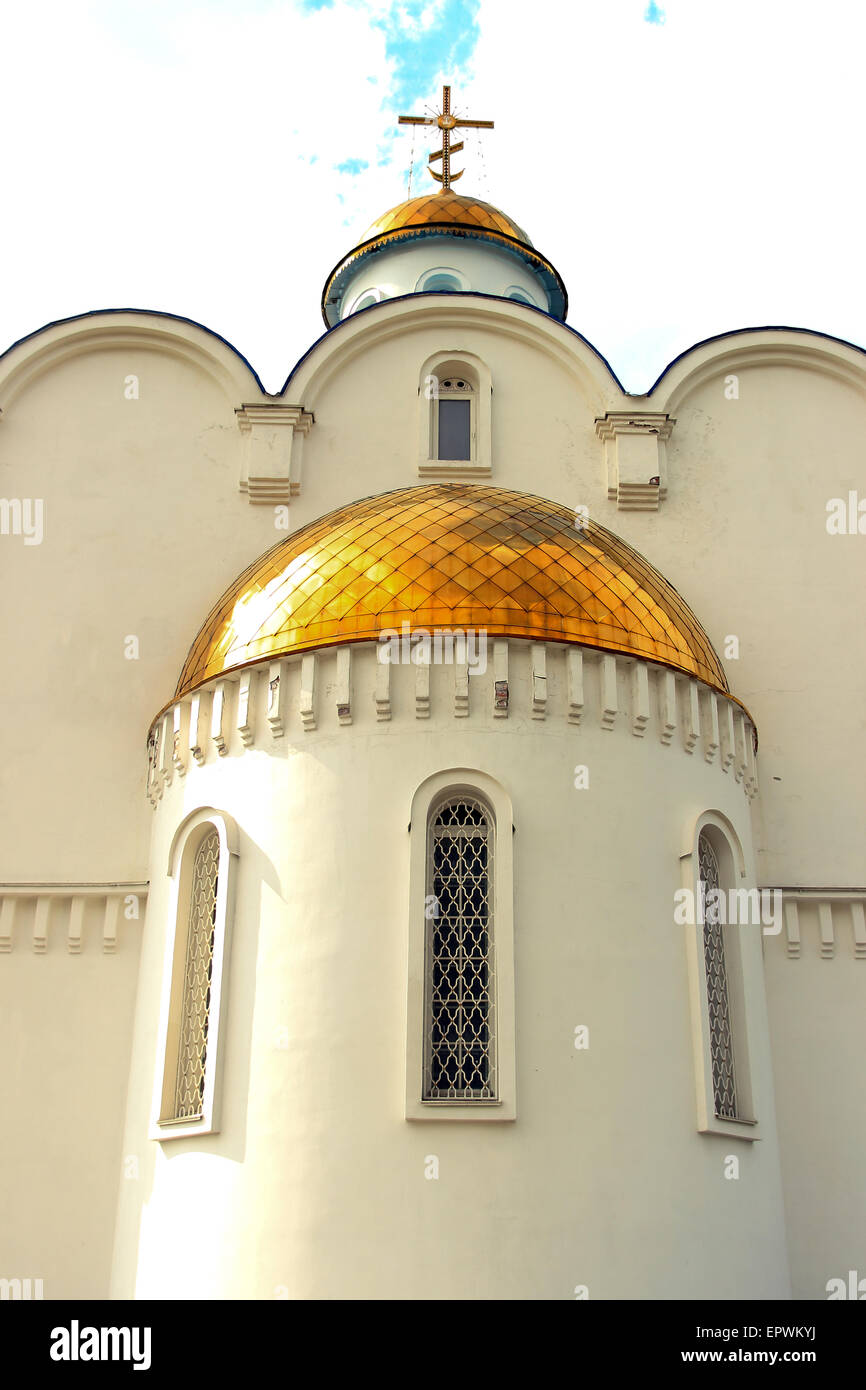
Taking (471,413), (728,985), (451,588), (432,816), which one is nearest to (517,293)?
(471,413)

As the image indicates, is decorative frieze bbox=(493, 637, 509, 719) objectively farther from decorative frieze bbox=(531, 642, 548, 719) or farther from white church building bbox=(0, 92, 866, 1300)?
decorative frieze bbox=(531, 642, 548, 719)

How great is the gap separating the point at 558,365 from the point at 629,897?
5765 millimetres

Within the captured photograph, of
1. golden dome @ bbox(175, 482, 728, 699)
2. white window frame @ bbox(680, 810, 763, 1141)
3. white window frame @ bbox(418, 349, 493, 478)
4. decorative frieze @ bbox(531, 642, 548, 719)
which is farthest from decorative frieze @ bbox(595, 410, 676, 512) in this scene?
white window frame @ bbox(680, 810, 763, 1141)

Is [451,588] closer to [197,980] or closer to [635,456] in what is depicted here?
[197,980]

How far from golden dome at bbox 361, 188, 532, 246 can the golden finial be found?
772 millimetres

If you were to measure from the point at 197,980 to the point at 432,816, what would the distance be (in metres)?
1.91

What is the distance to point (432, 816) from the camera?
8258 millimetres

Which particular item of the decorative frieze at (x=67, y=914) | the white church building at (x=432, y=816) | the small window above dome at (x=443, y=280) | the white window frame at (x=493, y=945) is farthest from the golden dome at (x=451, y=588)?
the small window above dome at (x=443, y=280)

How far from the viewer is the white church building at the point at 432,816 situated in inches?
299

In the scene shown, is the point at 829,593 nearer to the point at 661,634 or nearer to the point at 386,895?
the point at 661,634

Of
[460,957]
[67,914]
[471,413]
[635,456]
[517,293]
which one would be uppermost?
[517,293]

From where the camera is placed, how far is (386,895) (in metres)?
7.99
